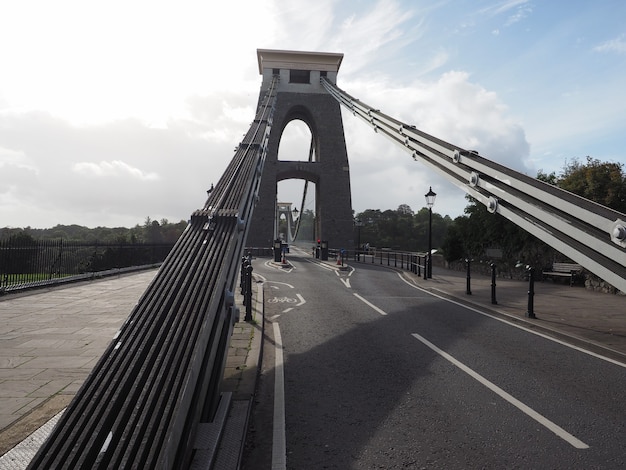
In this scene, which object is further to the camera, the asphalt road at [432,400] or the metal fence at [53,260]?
the metal fence at [53,260]

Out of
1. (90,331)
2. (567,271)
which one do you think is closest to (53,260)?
(90,331)

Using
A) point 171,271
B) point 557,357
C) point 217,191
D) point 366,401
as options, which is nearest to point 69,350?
point 171,271

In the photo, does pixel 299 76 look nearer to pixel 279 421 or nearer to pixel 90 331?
pixel 90 331

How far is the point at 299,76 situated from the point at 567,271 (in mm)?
41665

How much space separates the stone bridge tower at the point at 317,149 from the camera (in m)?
42.7

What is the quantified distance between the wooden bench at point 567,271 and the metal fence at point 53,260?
59.0ft

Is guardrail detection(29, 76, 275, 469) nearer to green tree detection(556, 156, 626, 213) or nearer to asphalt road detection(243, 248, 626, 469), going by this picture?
asphalt road detection(243, 248, 626, 469)

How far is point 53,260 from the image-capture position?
45.6 feet

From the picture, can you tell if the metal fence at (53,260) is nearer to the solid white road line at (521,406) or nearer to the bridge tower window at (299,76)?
the solid white road line at (521,406)

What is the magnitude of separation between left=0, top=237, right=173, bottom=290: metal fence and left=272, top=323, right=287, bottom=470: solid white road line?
1003cm

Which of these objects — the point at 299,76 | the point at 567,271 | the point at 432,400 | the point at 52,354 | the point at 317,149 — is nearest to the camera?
the point at 432,400

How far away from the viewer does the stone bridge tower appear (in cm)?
4272

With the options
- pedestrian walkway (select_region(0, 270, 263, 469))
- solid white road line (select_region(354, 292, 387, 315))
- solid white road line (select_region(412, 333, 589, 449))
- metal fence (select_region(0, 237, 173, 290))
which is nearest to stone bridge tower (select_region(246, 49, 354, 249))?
metal fence (select_region(0, 237, 173, 290))

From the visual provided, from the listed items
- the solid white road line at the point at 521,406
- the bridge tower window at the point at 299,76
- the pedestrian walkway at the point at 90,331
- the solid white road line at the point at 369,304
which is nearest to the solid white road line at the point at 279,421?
the pedestrian walkway at the point at 90,331
